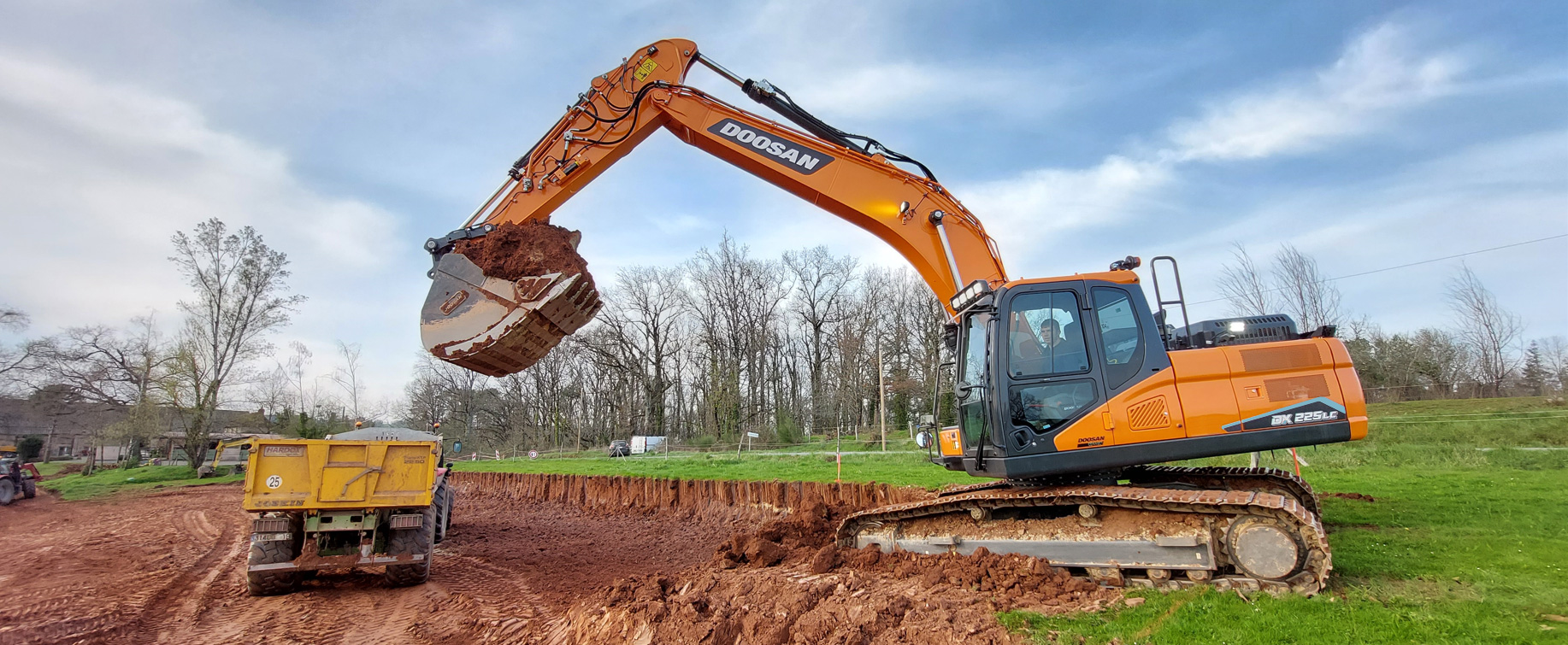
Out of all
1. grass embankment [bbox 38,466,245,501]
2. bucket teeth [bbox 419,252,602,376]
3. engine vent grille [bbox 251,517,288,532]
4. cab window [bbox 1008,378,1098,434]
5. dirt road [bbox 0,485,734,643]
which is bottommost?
dirt road [bbox 0,485,734,643]

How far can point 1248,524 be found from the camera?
203 inches

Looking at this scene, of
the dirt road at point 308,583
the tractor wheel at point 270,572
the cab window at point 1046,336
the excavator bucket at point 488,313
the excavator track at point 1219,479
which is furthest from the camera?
the tractor wheel at point 270,572

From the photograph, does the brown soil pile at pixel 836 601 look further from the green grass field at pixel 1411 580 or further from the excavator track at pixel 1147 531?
the green grass field at pixel 1411 580

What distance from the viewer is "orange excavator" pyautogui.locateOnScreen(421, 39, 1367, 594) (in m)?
5.41

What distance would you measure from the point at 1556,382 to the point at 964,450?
111 feet

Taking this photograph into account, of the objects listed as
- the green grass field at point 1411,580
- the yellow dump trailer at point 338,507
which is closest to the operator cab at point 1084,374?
the green grass field at point 1411,580

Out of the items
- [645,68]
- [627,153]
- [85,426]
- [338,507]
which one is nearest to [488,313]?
[627,153]

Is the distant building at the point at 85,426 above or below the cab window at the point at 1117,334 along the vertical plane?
above

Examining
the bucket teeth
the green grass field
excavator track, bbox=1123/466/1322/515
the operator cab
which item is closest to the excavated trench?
the green grass field

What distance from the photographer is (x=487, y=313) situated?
Result: 22.0 ft

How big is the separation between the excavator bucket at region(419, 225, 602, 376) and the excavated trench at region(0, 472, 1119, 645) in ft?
7.80

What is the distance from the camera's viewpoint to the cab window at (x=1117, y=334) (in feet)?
19.0

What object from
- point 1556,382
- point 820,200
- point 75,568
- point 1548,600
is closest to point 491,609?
point 820,200

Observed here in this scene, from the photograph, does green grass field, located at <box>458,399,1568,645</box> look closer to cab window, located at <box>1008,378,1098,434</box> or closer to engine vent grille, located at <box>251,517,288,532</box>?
cab window, located at <box>1008,378,1098,434</box>
